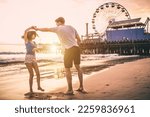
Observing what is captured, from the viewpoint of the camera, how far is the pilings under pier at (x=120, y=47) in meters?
A: 17.2

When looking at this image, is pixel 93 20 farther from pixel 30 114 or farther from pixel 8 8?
pixel 30 114

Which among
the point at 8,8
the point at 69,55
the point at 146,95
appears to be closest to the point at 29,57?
the point at 69,55

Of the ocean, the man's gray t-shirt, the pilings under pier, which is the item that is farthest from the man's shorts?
the pilings under pier

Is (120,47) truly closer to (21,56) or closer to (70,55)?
(21,56)

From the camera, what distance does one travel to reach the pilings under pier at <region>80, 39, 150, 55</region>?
17.2 metres

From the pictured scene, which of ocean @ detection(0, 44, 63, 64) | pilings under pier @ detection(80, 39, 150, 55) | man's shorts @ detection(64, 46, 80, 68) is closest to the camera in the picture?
man's shorts @ detection(64, 46, 80, 68)

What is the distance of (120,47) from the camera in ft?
60.6

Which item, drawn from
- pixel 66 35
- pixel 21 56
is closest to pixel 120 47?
pixel 21 56

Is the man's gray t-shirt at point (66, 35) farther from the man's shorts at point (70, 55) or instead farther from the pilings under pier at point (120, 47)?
the pilings under pier at point (120, 47)

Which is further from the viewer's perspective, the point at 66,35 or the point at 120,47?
the point at 120,47

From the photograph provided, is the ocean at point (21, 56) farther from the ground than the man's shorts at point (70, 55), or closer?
closer

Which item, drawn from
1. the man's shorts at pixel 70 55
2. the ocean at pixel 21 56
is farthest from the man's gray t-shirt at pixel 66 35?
the ocean at pixel 21 56

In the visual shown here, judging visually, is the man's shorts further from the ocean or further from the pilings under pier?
the pilings under pier

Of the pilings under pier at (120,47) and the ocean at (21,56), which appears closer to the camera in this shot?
the ocean at (21,56)
